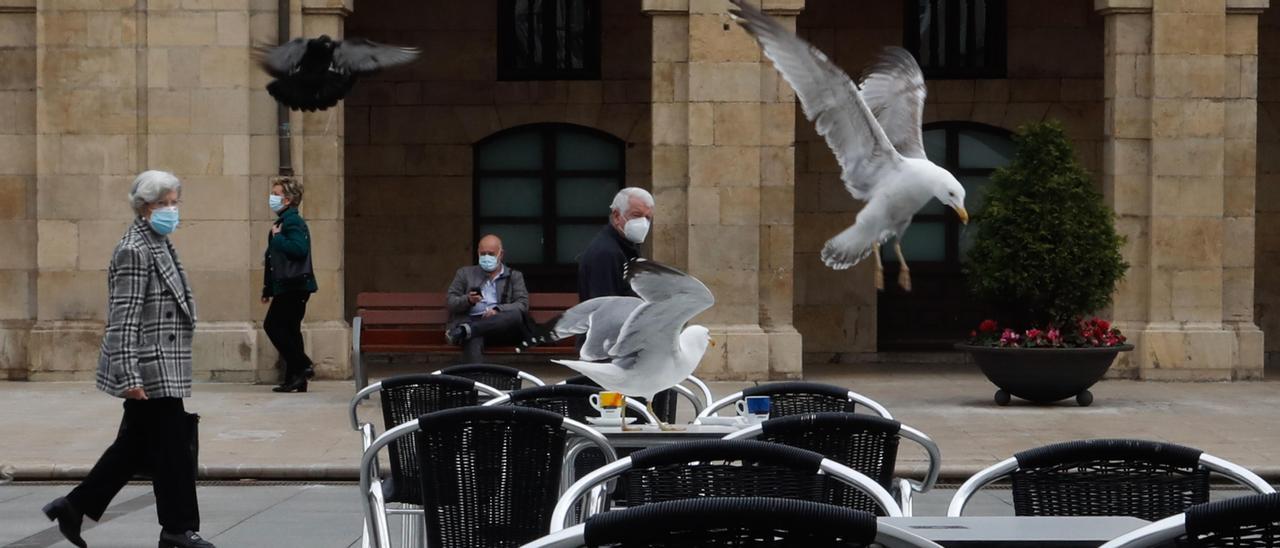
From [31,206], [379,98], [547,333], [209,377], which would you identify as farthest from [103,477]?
[379,98]

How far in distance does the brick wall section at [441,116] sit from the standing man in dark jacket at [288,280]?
4696mm

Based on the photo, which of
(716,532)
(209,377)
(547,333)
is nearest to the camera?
(716,532)

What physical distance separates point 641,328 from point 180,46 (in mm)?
12494

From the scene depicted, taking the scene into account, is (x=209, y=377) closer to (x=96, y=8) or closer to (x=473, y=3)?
(x=96, y=8)

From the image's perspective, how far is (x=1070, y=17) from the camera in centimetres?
2208

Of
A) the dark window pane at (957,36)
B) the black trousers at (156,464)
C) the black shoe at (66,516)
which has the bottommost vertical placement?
the black shoe at (66,516)

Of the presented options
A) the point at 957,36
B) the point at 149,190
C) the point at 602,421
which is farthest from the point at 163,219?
the point at 957,36

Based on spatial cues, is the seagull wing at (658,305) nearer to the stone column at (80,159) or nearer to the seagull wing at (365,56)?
the seagull wing at (365,56)

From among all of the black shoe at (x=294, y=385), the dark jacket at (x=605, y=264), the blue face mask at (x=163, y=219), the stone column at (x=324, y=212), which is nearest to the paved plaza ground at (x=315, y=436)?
the black shoe at (x=294, y=385)

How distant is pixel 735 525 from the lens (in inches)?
124

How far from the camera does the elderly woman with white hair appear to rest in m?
8.84

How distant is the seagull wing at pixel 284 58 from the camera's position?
12.2 meters

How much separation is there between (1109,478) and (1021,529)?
68 cm

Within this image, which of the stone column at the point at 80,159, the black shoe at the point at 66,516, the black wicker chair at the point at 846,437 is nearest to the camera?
the black wicker chair at the point at 846,437
